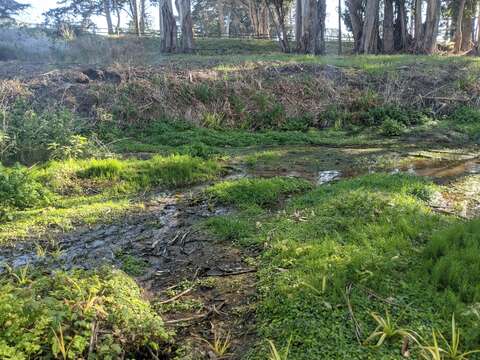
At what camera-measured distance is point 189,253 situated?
4828 millimetres

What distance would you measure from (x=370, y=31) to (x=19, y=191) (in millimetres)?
19494

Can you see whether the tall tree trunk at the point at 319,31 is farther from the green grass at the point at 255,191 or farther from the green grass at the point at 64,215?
the green grass at the point at 64,215

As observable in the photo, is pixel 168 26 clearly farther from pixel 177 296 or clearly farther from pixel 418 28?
pixel 177 296

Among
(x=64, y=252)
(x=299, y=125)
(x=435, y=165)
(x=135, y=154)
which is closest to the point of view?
(x=64, y=252)

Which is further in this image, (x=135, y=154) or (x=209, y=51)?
(x=209, y=51)

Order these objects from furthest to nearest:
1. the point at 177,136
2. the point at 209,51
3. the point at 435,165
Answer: the point at 209,51 < the point at 177,136 < the point at 435,165

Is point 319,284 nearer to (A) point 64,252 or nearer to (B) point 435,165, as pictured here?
(A) point 64,252

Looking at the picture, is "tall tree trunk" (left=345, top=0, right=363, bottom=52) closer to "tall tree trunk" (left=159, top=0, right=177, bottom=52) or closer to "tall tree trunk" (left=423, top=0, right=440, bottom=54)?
"tall tree trunk" (left=423, top=0, right=440, bottom=54)

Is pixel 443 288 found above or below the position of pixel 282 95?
below

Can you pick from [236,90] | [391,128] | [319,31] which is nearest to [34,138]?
[236,90]

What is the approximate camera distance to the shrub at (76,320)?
279cm

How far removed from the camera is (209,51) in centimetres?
2509

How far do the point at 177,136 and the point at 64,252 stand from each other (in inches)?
245

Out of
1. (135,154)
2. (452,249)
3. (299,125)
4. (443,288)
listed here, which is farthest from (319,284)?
(299,125)
